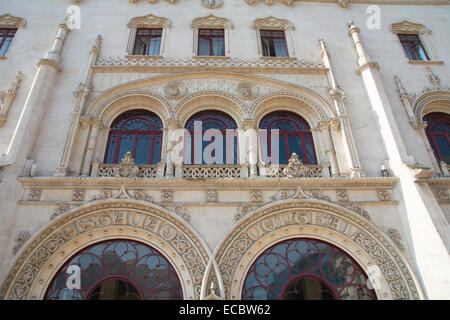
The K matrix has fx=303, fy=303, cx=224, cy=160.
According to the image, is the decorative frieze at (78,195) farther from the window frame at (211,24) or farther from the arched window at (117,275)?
the window frame at (211,24)

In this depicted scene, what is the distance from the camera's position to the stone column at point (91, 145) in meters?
10.0

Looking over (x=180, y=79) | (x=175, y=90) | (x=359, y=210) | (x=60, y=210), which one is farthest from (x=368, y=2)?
(x=60, y=210)

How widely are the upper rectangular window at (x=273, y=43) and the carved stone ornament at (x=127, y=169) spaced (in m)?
7.90

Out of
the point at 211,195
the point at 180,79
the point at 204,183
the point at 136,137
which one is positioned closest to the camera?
the point at 211,195

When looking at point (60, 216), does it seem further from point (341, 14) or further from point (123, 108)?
point (341, 14)

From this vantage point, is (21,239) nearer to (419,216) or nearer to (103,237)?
(103,237)

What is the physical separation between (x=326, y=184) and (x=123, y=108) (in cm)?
800

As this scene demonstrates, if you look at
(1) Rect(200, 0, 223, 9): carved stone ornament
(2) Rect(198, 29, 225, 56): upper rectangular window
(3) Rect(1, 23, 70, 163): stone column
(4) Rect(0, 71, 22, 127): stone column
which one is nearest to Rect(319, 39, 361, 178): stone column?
(2) Rect(198, 29, 225, 56): upper rectangular window

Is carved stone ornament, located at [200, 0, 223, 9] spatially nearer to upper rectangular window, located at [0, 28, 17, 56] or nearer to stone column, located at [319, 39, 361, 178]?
stone column, located at [319, 39, 361, 178]

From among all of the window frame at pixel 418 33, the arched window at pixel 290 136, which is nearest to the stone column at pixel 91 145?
the arched window at pixel 290 136

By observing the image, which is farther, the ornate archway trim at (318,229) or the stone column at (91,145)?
the stone column at (91,145)

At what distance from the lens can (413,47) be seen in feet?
47.4

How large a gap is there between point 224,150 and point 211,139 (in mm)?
674

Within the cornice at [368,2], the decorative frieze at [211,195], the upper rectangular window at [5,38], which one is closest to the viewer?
the decorative frieze at [211,195]
